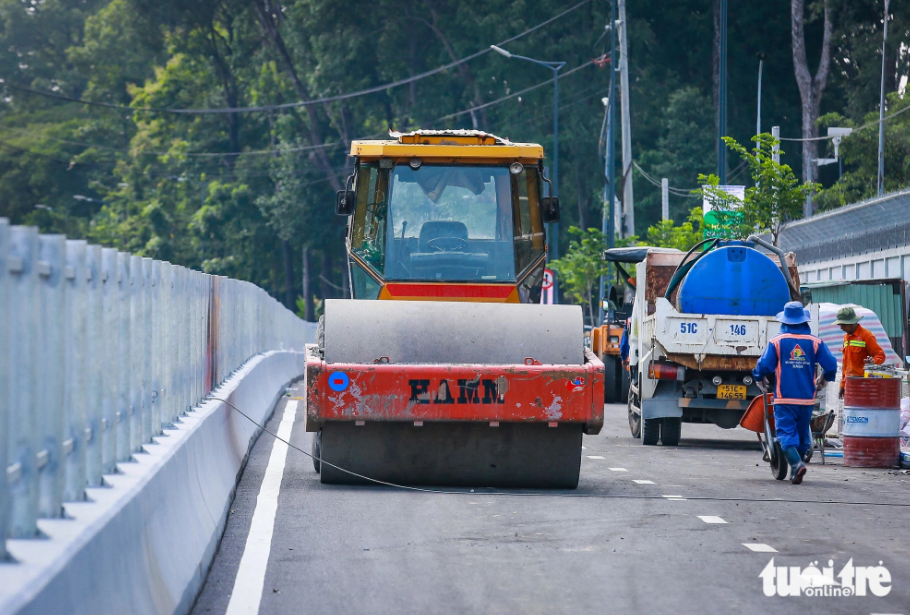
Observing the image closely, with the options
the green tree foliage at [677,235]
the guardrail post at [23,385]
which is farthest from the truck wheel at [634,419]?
the green tree foliage at [677,235]

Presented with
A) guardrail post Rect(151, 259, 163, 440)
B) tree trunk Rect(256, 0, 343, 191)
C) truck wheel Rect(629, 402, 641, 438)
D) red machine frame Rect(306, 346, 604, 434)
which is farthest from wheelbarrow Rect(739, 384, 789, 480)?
tree trunk Rect(256, 0, 343, 191)

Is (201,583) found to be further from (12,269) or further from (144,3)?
(144,3)

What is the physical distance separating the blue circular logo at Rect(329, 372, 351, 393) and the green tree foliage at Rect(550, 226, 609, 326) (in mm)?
34475

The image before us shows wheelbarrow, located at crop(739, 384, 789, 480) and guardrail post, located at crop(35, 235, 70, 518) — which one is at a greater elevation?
guardrail post, located at crop(35, 235, 70, 518)

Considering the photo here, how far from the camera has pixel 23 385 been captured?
5082 mm

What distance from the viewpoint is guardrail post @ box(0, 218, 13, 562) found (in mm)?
4715

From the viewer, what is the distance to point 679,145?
188 ft

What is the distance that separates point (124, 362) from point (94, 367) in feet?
3.36

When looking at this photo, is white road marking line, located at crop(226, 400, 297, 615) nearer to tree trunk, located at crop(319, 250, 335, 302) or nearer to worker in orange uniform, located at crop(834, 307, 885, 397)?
worker in orange uniform, located at crop(834, 307, 885, 397)

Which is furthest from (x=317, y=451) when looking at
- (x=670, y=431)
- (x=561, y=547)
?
(x=670, y=431)

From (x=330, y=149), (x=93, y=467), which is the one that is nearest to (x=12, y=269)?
(x=93, y=467)

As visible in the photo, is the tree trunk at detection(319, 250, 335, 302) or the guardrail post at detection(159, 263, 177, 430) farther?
the tree trunk at detection(319, 250, 335, 302)

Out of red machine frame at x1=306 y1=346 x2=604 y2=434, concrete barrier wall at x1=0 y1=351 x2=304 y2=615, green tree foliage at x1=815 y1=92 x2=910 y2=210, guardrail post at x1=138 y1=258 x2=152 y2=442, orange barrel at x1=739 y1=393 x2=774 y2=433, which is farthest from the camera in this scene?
green tree foliage at x1=815 y1=92 x2=910 y2=210

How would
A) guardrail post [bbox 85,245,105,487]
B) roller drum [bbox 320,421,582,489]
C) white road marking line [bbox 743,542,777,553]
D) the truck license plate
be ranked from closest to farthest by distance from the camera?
guardrail post [bbox 85,245,105,487] < white road marking line [bbox 743,542,777,553] < roller drum [bbox 320,421,582,489] < the truck license plate
